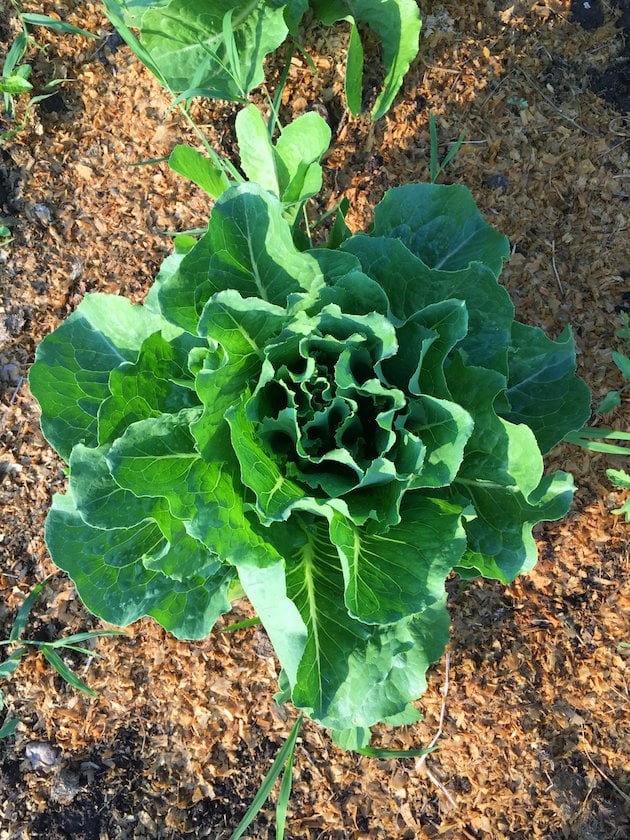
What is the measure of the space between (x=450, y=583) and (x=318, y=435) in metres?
1.41

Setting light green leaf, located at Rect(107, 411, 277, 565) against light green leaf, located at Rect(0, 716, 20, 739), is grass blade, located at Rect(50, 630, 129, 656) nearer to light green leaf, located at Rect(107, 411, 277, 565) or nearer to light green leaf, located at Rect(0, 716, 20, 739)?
light green leaf, located at Rect(0, 716, 20, 739)

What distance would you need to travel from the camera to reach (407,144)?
142 inches

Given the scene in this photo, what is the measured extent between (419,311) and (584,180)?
1.99 m

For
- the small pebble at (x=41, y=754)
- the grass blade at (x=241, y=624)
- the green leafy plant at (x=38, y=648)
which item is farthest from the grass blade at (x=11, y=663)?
the grass blade at (x=241, y=624)

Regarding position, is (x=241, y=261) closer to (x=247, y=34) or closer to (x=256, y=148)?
(x=256, y=148)

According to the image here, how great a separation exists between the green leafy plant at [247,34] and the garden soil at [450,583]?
0.15 m

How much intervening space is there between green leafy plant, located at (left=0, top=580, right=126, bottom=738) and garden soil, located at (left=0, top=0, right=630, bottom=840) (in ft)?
0.19

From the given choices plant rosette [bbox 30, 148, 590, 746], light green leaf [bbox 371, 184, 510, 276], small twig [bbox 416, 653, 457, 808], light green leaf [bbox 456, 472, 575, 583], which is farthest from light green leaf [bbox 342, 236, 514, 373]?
small twig [bbox 416, 653, 457, 808]

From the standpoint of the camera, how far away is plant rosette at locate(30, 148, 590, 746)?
7.11ft

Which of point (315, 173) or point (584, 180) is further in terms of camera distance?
point (584, 180)

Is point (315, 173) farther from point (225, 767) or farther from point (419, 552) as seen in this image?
point (225, 767)

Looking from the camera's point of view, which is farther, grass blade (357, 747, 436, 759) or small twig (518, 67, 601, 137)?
small twig (518, 67, 601, 137)

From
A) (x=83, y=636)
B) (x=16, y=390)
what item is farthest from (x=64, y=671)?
(x=16, y=390)

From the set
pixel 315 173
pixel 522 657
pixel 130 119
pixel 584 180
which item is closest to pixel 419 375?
pixel 315 173
